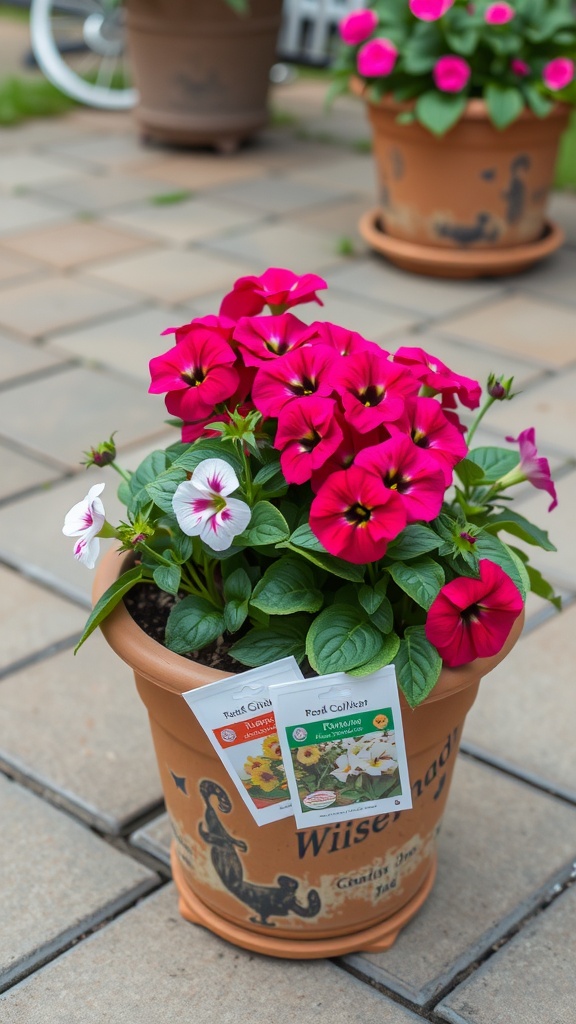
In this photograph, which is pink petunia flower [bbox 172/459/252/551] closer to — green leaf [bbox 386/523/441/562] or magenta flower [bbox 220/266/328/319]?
green leaf [bbox 386/523/441/562]

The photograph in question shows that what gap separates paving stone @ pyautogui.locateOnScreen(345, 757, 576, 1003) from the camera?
5.11ft

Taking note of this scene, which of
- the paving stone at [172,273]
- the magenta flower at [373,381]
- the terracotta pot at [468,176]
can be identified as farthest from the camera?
the paving stone at [172,273]

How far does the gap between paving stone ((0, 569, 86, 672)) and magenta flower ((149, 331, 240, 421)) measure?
3.02 feet

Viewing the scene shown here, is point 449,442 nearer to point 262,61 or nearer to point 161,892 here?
point 161,892

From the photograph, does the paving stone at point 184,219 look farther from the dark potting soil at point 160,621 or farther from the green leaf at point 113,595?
the green leaf at point 113,595

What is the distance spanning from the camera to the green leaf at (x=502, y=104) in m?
3.57

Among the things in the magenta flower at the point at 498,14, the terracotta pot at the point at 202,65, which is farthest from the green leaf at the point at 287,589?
the terracotta pot at the point at 202,65

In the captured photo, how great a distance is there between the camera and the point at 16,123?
5848 millimetres

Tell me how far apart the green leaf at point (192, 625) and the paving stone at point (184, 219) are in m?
3.05

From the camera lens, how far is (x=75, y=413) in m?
3.05

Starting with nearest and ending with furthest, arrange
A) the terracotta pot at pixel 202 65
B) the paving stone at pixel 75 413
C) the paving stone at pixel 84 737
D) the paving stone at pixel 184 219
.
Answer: the paving stone at pixel 84 737, the paving stone at pixel 75 413, the paving stone at pixel 184 219, the terracotta pot at pixel 202 65

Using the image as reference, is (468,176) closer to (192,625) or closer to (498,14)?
(498,14)

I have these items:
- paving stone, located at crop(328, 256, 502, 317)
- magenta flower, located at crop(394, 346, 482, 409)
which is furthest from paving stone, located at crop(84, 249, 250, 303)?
magenta flower, located at crop(394, 346, 482, 409)

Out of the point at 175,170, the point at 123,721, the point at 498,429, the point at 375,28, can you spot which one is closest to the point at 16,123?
the point at 175,170
